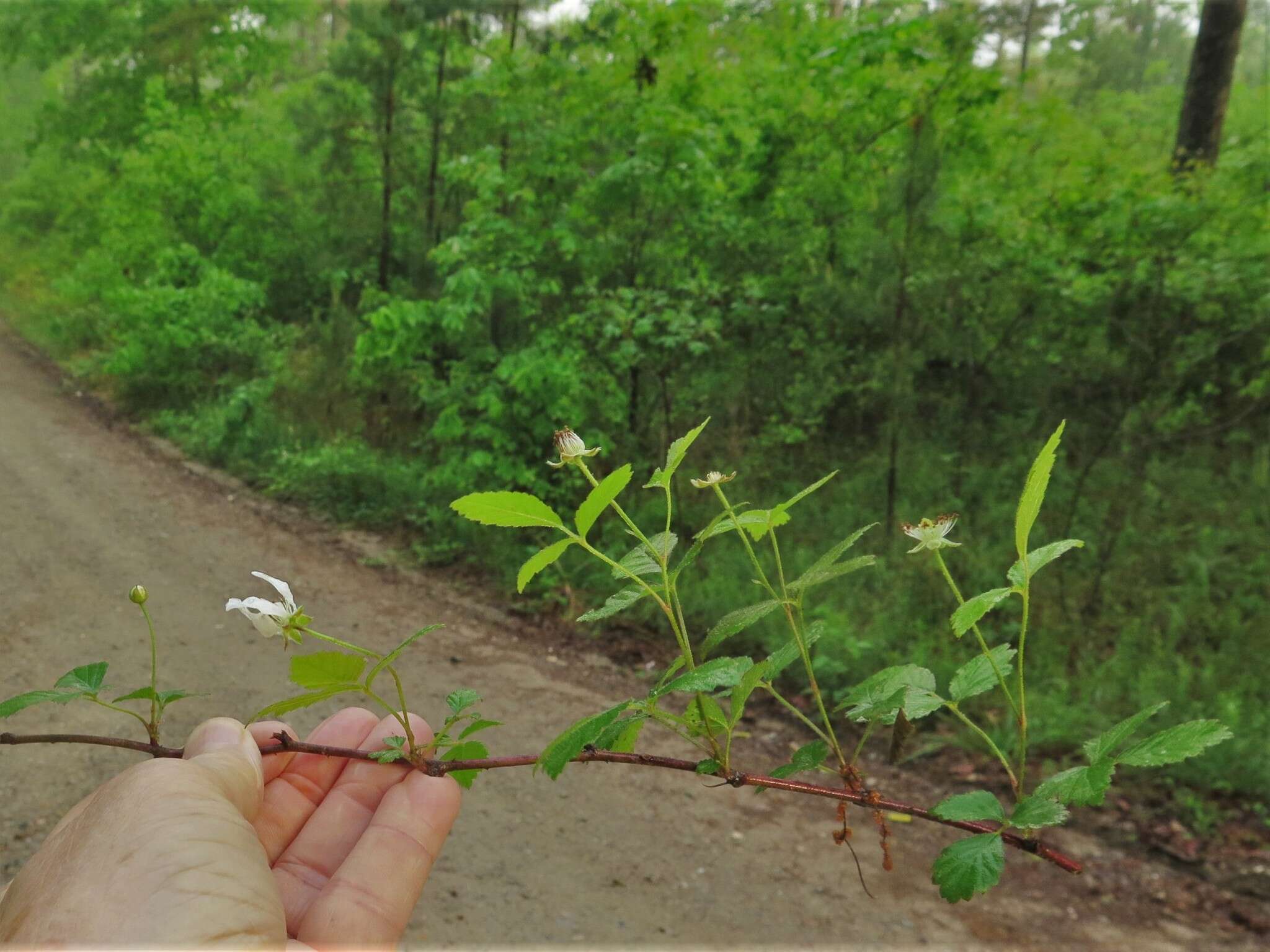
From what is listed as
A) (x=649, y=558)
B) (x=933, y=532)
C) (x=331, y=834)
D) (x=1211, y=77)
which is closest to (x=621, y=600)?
(x=649, y=558)

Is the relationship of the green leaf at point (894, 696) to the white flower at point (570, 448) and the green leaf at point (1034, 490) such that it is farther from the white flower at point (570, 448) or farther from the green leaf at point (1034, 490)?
the white flower at point (570, 448)

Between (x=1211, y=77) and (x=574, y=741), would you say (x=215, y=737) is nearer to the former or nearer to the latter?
(x=574, y=741)

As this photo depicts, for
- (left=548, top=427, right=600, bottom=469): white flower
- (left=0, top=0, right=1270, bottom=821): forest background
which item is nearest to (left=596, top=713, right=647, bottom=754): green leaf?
(left=548, top=427, right=600, bottom=469): white flower

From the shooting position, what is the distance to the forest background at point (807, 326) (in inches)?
175

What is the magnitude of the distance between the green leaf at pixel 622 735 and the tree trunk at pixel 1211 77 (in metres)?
6.82

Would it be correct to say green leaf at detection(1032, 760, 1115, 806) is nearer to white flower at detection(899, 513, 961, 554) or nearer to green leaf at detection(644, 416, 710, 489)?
white flower at detection(899, 513, 961, 554)

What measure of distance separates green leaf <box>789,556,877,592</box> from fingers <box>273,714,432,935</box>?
2.11 feet

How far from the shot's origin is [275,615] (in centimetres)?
73

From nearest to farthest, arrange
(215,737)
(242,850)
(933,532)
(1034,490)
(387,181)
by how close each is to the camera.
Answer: (1034,490)
(933,532)
(242,850)
(215,737)
(387,181)

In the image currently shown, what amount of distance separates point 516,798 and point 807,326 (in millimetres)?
3724

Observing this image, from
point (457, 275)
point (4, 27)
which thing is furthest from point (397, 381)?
point (4, 27)

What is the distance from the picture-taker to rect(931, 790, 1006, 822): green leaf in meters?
0.68

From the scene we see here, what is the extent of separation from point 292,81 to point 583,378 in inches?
335

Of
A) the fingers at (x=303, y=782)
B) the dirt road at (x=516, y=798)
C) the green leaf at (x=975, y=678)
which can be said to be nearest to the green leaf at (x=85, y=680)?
the fingers at (x=303, y=782)
